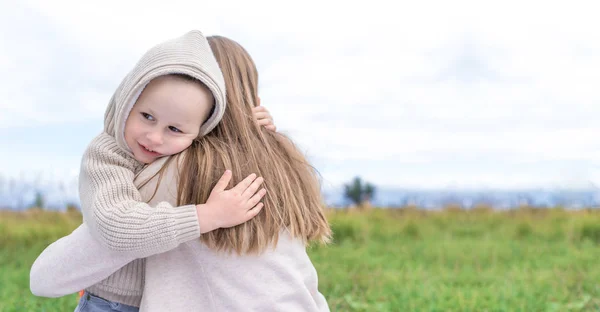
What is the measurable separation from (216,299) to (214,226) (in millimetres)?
271

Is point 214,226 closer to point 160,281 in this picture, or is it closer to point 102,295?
point 160,281

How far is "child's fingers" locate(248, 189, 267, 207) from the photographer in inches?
84.0

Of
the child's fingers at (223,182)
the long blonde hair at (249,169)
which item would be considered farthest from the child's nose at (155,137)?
the child's fingers at (223,182)

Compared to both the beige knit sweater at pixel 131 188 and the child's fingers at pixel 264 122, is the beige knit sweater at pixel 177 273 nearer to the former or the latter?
the beige knit sweater at pixel 131 188

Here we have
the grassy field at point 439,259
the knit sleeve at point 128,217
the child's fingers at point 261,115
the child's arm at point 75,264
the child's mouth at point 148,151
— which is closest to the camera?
the knit sleeve at point 128,217

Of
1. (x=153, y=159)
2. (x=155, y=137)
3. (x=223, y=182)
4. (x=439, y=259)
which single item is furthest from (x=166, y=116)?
(x=439, y=259)

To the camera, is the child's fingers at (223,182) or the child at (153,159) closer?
the child at (153,159)

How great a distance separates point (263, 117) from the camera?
2.43m

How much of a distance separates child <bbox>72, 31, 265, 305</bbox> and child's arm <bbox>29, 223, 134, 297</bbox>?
0.24 ft

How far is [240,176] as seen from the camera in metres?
2.17

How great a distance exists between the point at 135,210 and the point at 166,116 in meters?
0.34

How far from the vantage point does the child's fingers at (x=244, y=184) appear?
6.92 ft

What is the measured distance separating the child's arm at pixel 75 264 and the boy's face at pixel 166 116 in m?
0.35

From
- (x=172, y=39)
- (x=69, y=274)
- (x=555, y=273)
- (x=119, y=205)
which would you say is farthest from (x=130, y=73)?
(x=555, y=273)
